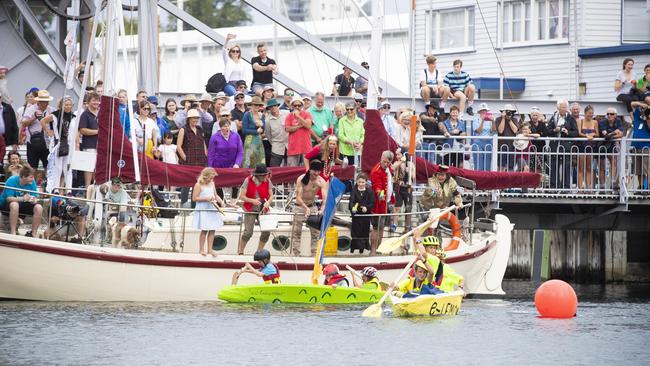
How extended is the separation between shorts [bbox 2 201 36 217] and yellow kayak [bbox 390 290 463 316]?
6.75m

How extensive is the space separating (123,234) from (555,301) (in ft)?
→ 26.9

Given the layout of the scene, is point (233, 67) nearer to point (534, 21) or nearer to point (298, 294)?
point (298, 294)

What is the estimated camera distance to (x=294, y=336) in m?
24.7

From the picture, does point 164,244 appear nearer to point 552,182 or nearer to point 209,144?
point 209,144

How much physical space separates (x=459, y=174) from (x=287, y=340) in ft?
27.1

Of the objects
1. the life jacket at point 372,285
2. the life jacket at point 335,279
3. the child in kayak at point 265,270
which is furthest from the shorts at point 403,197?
the child in kayak at point 265,270

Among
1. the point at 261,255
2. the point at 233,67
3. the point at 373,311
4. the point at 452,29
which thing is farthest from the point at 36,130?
the point at 452,29

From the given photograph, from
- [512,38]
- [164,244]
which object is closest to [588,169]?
[164,244]

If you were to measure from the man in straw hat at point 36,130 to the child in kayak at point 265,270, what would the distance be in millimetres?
5464

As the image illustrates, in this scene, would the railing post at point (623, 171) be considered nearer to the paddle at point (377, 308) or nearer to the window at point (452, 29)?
the paddle at point (377, 308)

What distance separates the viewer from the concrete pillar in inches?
1574

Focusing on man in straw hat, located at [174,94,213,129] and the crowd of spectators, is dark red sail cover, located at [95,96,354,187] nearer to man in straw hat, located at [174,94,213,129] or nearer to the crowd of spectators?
the crowd of spectators

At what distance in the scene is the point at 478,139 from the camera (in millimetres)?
34688

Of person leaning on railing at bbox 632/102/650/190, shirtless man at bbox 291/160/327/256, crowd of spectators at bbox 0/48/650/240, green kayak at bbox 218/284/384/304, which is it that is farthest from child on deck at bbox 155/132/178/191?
person leaning on railing at bbox 632/102/650/190
